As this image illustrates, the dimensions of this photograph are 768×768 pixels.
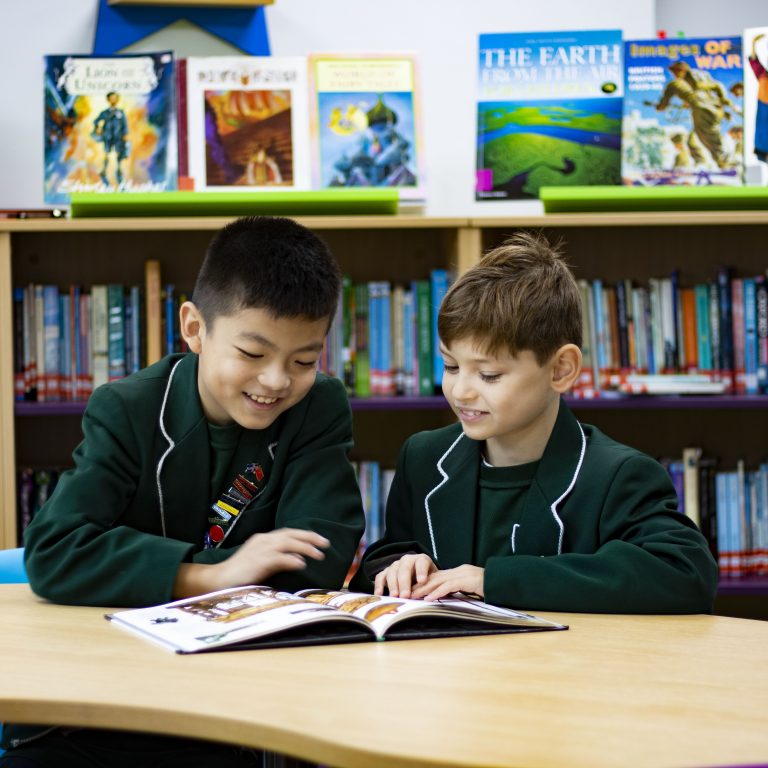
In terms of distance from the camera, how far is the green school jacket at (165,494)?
1287 mm

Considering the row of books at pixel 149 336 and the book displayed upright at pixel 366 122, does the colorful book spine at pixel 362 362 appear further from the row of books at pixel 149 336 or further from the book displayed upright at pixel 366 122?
the book displayed upright at pixel 366 122

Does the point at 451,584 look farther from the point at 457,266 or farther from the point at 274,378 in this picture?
the point at 457,266

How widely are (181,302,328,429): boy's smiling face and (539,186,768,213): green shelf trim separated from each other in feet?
4.27

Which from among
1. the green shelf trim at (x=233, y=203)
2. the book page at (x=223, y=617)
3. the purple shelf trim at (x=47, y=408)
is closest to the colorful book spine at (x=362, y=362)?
the green shelf trim at (x=233, y=203)

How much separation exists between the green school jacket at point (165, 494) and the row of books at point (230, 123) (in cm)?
126

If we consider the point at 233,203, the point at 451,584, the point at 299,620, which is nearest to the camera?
the point at 299,620

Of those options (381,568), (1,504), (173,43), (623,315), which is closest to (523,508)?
(381,568)

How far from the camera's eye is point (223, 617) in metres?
1.10

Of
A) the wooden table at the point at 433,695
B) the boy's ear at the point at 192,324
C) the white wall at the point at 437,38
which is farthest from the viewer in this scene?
the white wall at the point at 437,38

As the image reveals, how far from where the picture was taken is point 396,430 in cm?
301

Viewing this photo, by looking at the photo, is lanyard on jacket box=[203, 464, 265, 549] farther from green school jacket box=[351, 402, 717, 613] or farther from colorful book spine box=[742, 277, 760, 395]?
colorful book spine box=[742, 277, 760, 395]

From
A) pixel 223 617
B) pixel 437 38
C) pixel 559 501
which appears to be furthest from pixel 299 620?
pixel 437 38

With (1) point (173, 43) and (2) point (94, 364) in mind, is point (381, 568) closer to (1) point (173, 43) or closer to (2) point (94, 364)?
(2) point (94, 364)

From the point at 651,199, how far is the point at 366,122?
77 centimetres
